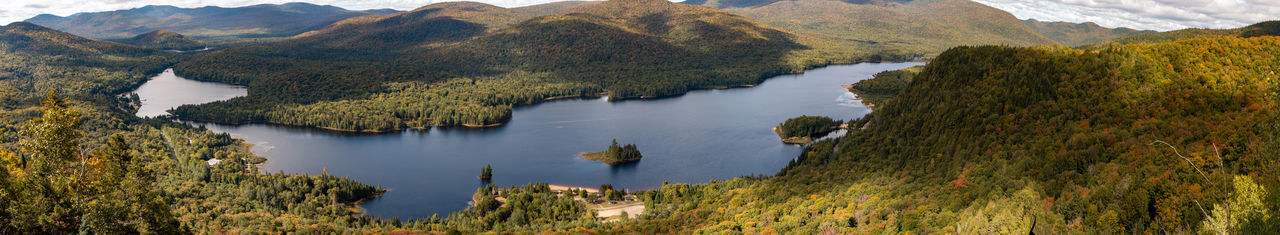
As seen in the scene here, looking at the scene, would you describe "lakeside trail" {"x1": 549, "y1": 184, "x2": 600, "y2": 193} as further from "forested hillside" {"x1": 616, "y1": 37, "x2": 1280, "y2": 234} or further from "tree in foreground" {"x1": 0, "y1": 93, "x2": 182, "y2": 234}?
"tree in foreground" {"x1": 0, "y1": 93, "x2": 182, "y2": 234}

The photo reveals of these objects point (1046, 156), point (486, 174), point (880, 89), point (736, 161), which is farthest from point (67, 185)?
point (880, 89)

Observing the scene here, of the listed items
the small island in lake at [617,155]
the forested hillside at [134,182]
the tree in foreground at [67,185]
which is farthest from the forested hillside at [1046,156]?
the tree in foreground at [67,185]

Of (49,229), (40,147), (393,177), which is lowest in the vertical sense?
(393,177)

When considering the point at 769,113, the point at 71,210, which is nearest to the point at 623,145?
the point at 769,113

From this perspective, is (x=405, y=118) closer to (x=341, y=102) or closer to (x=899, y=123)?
(x=341, y=102)

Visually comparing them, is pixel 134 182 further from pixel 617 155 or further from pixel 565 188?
pixel 617 155

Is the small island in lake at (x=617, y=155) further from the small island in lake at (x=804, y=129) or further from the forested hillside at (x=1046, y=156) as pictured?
the small island in lake at (x=804, y=129)
